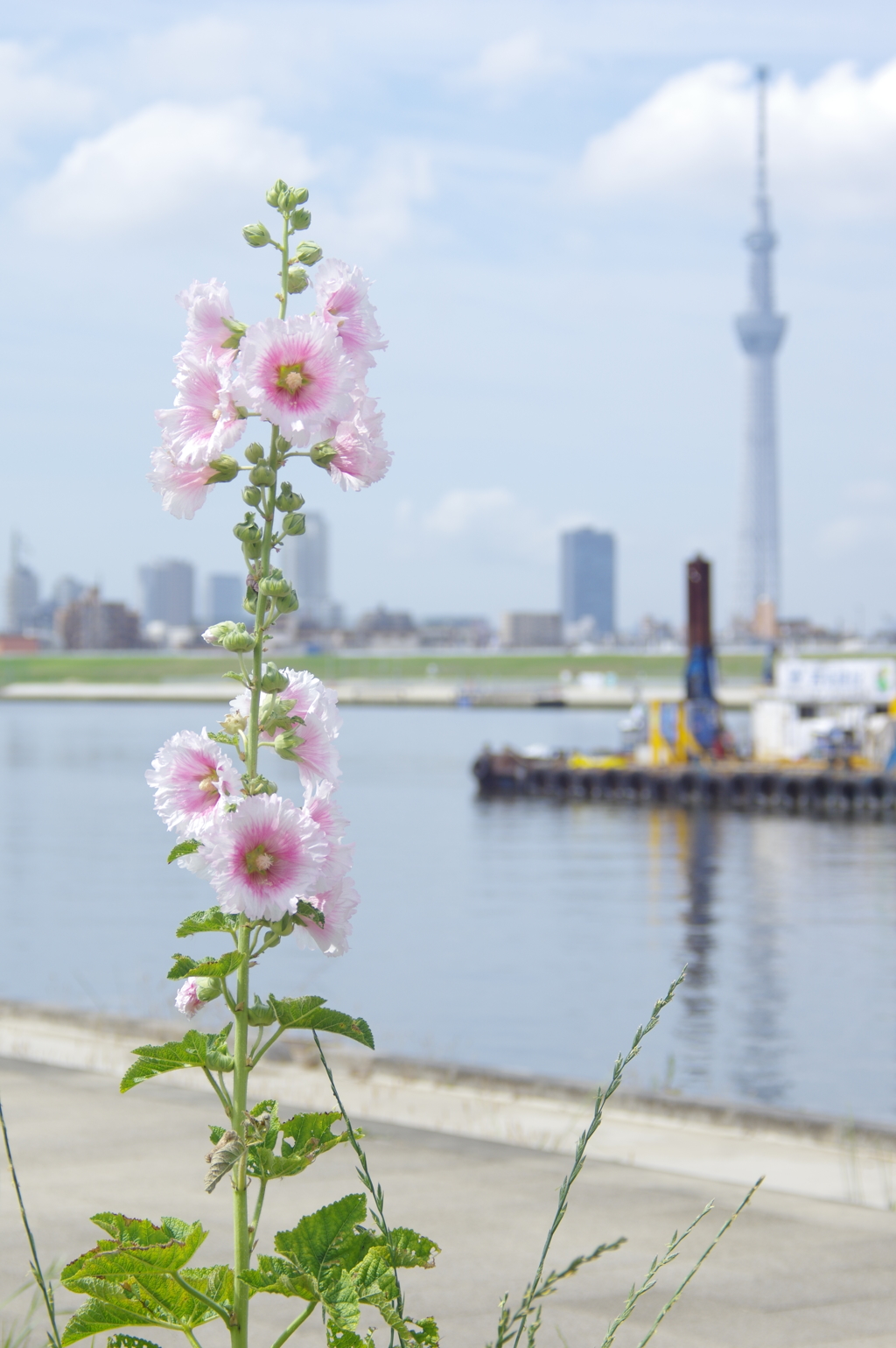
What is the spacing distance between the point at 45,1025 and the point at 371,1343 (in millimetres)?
13282

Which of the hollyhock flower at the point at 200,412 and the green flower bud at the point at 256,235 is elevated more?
the green flower bud at the point at 256,235

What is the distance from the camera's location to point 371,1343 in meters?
3.19

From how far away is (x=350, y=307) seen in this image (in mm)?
3406

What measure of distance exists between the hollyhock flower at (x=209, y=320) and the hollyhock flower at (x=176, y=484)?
20cm

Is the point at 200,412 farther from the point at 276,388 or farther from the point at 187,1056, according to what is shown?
the point at 187,1056

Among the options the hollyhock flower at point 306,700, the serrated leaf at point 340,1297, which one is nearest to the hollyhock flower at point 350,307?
the hollyhock flower at point 306,700

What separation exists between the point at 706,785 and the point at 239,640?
68366 millimetres

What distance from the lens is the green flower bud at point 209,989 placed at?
3.19 metres

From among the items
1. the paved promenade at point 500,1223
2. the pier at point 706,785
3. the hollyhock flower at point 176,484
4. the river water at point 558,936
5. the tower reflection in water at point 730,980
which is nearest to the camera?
the hollyhock flower at point 176,484

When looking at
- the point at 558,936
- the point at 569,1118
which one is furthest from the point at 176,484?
the point at 558,936

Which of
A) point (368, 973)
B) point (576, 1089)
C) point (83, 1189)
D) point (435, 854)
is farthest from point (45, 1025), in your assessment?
point (435, 854)

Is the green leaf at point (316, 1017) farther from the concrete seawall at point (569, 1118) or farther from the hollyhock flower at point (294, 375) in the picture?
the concrete seawall at point (569, 1118)

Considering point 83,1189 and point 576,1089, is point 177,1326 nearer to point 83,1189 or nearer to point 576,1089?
point 83,1189

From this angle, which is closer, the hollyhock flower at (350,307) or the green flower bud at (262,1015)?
the green flower bud at (262,1015)
